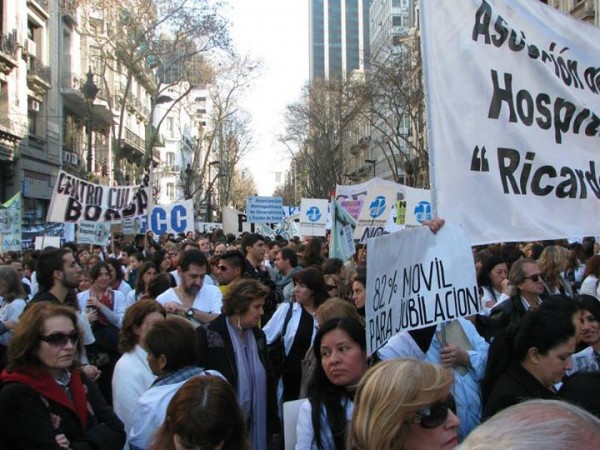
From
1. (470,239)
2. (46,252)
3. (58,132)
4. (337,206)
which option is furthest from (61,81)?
(470,239)

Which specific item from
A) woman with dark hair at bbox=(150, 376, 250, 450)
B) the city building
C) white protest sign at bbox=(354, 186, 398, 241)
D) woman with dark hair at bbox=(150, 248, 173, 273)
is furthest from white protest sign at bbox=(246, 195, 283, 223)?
the city building

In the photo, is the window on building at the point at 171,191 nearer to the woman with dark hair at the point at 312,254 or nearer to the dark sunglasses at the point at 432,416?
the woman with dark hair at the point at 312,254

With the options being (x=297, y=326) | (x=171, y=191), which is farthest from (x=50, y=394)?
(x=171, y=191)

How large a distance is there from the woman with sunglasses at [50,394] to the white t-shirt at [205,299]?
2513 mm

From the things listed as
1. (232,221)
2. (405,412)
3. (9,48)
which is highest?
(9,48)

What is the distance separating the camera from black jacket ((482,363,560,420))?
3199mm

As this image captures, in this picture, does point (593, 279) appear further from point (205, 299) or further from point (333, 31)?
point (333, 31)

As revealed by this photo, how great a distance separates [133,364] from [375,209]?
10076 mm

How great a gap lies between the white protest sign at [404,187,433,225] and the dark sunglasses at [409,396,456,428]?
36.9 feet

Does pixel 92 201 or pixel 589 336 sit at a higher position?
pixel 92 201

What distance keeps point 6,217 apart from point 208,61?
21617 millimetres

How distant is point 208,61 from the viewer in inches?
1364

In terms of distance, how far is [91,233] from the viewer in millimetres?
13828

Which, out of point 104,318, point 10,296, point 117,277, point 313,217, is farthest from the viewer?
point 313,217
